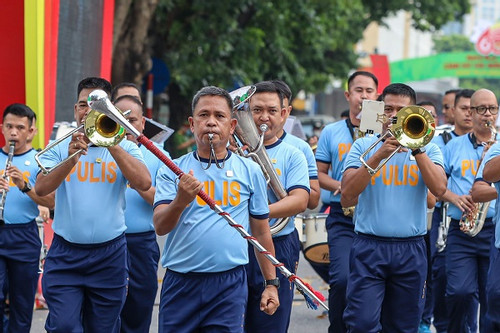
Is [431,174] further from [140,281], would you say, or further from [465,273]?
[140,281]

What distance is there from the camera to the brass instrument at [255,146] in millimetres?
6938

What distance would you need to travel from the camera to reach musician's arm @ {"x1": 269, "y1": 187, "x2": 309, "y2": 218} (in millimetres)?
6848

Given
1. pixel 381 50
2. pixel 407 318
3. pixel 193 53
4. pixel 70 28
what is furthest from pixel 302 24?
pixel 381 50

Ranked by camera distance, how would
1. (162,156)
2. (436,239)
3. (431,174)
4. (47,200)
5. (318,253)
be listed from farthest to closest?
(436,239) < (318,253) < (47,200) < (431,174) < (162,156)

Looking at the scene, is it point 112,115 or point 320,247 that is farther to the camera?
point 320,247

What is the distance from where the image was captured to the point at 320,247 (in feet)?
28.6

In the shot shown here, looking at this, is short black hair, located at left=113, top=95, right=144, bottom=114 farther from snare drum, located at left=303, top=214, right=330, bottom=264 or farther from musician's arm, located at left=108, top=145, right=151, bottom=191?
snare drum, located at left=303, top=214, right=330, bottom=264

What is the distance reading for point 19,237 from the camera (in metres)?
7.99

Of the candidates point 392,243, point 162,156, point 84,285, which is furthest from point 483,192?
point 162,156

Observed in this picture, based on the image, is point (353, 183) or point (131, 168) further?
point (353, 183)

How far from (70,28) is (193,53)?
868cm

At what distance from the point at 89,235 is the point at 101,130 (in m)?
0.86

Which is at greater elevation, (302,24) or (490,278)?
(302,24)

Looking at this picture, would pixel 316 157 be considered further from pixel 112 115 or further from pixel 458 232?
pixel 112 115
